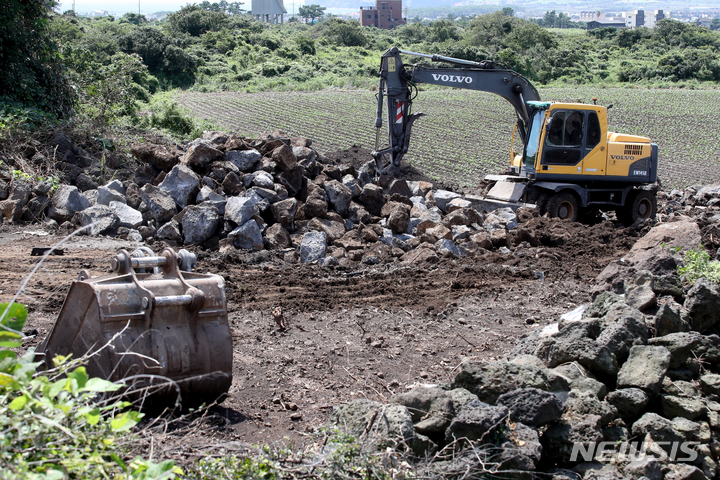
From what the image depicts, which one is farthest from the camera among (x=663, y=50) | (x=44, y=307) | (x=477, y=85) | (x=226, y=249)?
(x=663, y=50)

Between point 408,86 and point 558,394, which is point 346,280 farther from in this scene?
point 408,86

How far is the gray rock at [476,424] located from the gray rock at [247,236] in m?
6.11

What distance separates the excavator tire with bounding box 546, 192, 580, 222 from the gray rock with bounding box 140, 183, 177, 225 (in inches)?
289

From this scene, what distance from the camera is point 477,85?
529 inches

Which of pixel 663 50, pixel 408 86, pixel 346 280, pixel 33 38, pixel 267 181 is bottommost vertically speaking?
pixel 346 280

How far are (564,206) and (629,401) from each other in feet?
27.8

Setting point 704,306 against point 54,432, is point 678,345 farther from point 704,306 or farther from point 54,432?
point 54,432

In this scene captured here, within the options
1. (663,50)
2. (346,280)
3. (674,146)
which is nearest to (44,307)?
(346,280)

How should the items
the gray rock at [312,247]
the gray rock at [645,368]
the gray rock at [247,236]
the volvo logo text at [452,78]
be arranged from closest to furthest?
the gray rock at [645,368]
the gray rock at [312,247]
the gray rock at [247,236]
the volvo logo text at [452,78]

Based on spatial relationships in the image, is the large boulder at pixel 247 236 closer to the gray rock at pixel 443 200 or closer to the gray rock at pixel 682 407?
the gray rock at pixel 443 200

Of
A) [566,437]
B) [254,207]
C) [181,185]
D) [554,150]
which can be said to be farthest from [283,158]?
[566,437]

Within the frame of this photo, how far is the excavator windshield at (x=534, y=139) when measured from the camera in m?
12.3

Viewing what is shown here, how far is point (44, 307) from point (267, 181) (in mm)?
4670

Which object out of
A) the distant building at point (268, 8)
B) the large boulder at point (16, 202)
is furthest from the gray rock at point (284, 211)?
the distant building at point (268, 8)
